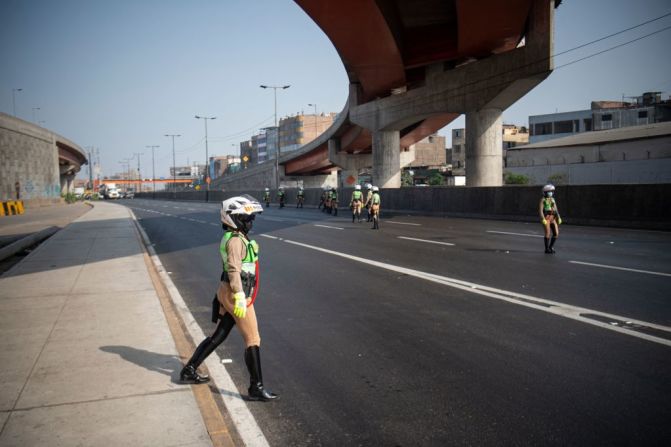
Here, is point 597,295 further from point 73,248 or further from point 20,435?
point 73,248

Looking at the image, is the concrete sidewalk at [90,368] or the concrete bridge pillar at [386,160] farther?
the concrete bridge pillar at [386,160]

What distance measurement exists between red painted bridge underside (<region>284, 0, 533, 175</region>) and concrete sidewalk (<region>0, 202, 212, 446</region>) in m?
18.8

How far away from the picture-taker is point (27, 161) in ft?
169

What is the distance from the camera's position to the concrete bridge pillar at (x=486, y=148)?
2975 cm

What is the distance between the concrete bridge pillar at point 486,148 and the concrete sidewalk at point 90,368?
23.7 metres

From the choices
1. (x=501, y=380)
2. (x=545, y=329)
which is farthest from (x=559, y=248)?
(x=501, y=380)

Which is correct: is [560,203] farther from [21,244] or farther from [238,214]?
[238,214]

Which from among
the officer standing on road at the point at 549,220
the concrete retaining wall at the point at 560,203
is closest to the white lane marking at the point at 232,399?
the officer standing on road at the point at 549,220

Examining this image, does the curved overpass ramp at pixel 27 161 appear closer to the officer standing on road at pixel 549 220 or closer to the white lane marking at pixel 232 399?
the officer standing on road at pixel 549 220

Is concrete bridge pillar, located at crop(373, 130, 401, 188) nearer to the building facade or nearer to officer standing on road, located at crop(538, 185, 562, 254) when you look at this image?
officer standing on road, located at crop(538, 185, 562, 254)

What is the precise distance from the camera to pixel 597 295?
7816 mm

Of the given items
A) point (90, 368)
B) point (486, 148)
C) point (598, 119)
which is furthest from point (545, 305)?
point (598, 119)

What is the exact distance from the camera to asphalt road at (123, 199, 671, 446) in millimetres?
3852

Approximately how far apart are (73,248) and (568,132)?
8361cm
